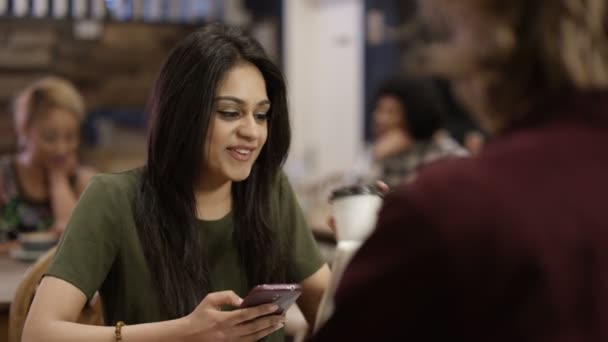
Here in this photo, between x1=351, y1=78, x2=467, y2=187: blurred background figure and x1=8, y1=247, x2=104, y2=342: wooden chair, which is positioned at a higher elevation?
x1=8, y1=247, x2=104, y2=342: wooden chair

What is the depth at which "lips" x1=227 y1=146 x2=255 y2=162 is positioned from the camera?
1.74m

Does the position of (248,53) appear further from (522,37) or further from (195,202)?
(522,37)

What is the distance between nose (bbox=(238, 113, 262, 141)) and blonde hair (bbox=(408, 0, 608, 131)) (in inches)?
37.0

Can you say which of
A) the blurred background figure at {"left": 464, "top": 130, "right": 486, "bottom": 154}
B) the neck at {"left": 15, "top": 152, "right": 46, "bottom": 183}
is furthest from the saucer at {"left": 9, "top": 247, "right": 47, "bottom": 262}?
the blurred background figure at {"left": 464, "top": 130, "right": 486, "bottom": 154}

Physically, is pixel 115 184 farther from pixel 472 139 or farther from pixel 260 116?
pixel 472 139

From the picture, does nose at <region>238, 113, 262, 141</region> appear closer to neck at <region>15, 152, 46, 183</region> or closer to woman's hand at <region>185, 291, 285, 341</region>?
woman's hand at <region>185, 291, 285, 341</region>

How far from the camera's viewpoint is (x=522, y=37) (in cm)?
78

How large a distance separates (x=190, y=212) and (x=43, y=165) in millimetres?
1671

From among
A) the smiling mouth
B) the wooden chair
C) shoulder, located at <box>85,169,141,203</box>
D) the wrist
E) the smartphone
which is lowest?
the wooden chair

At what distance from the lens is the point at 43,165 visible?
10.6ft

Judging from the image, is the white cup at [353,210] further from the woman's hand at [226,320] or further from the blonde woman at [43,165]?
the blonde woman at [43,165]

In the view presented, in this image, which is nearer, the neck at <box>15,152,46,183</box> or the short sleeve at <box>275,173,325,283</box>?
the short sleeve at <box>275,173,325,283</box>

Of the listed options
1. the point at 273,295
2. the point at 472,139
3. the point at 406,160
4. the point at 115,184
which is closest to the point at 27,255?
the point at 115,184

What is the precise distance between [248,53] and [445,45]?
96 centimetres
